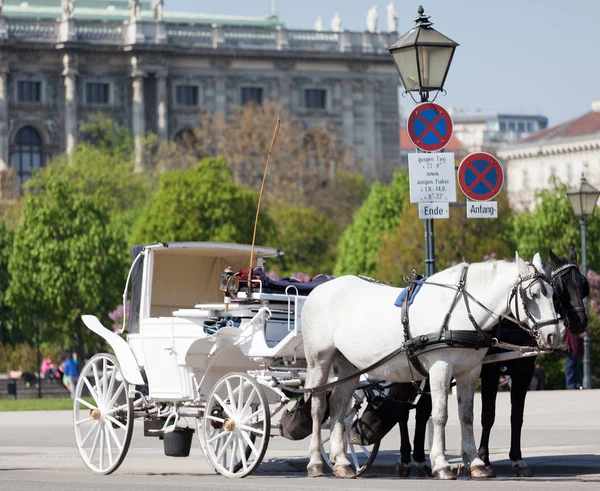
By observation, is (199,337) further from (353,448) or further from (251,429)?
(353,448)

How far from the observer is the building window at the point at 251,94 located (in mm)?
110394

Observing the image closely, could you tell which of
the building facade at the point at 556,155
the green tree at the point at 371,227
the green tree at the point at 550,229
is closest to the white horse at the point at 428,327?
the green tree at the point at 550,229

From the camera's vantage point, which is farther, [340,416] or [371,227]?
[371,227]

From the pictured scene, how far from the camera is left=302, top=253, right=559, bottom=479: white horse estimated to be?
13453 mm

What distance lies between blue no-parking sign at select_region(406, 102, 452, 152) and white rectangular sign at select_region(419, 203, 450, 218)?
1.74 ft

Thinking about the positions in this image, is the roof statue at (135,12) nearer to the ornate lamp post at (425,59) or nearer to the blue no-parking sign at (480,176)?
the ornate lamp post at (425,59)

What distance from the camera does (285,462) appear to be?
1605cm

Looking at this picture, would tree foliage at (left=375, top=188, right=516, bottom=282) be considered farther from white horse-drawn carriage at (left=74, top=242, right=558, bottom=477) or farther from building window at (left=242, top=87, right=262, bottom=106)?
building window at (left=242, top=87, right=262, bottom=106)

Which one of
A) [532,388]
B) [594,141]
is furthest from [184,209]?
[594,141]

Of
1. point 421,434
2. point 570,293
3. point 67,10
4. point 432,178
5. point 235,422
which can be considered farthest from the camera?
point 67,10

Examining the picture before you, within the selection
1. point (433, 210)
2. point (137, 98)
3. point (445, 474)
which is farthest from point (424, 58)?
point (137, 98)

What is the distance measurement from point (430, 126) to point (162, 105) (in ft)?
302

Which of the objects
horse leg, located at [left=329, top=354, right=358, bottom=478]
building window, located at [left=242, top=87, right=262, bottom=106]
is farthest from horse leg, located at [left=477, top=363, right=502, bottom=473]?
building window, located at [left=242, top=87, right=262, bottom=106]

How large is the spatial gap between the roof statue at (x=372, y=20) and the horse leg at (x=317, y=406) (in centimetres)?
10020
